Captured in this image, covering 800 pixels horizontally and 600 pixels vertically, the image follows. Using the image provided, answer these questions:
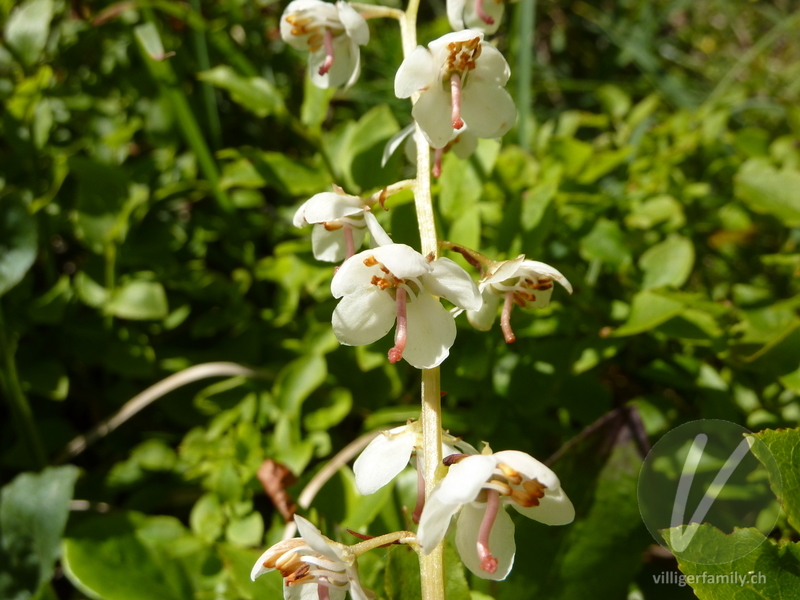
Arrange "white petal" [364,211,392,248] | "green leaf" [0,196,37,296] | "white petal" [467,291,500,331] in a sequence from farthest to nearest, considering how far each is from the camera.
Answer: "green leaf" [0,196,37,296]
"white petal" [467,291,500,331]
"white petal" [364,211,392,248]

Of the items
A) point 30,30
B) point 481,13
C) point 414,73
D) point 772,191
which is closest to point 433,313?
point 414,73

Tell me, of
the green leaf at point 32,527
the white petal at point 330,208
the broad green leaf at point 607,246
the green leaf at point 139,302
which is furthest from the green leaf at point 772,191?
the green leaf at point 32,527

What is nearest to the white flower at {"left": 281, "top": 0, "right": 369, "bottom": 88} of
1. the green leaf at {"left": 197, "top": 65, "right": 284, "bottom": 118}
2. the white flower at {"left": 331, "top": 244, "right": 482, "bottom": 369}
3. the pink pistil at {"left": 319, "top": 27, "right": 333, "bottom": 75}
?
the pink pistil at {"left": 319, "top": 27, "right": 333, "bottom": 75}

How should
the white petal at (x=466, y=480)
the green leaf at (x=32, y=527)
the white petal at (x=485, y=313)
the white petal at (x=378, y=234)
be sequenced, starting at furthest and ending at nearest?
the green leaf at (x=32, y=527)
the white petal at (x=485, y=313)
the white petal at (x=378, y=234)
the white petal at (x=466, y=480)

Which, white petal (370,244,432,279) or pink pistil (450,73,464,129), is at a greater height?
pink pistil (450,73,464,129)

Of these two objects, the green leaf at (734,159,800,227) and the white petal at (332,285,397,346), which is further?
the green leaf at (734,159,800,227)

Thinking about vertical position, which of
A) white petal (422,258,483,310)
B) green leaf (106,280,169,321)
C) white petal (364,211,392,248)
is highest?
white petal (364,211,392,248)

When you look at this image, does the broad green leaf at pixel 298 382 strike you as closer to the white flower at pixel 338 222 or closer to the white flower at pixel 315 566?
the white flower at pixel 338 222

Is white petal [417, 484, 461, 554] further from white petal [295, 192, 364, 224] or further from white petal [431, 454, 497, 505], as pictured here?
white petal [295, 192, 364, 224]
